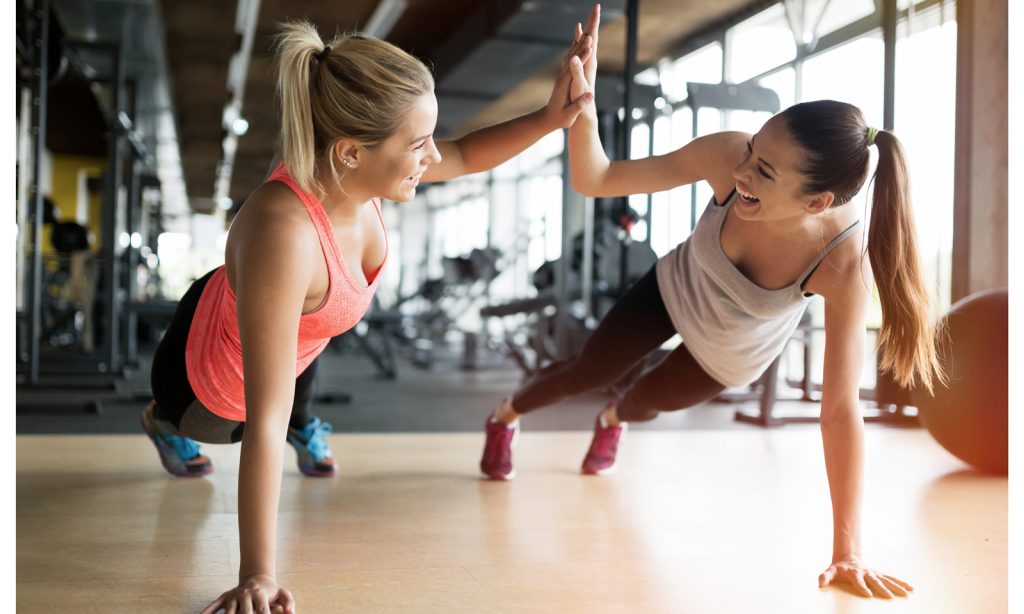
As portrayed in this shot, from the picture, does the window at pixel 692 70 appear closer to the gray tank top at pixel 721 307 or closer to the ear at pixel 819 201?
the gray tank top at pixel 721 307

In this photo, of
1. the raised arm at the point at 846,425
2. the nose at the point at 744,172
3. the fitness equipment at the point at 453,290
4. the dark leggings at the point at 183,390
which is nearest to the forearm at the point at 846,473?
the raised arm at the point at 846,425

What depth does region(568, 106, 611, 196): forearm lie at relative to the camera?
62.3 inches

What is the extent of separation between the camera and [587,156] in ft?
5.27

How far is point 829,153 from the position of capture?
1291 mm

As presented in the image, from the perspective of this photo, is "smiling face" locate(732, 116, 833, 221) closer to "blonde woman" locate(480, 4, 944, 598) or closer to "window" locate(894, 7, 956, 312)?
"blonde woman" locate(480, 4, 944, 598)

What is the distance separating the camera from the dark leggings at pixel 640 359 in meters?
1.93

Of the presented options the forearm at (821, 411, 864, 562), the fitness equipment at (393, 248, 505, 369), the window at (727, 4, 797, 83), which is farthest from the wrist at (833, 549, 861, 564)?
the fitness equipment at (393, 248, 505, 369)

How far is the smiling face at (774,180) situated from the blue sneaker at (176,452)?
4.77ft

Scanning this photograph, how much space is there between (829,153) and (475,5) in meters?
6.77

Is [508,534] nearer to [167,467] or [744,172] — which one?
[744,172]

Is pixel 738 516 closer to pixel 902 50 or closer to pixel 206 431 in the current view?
pixel 206 431
